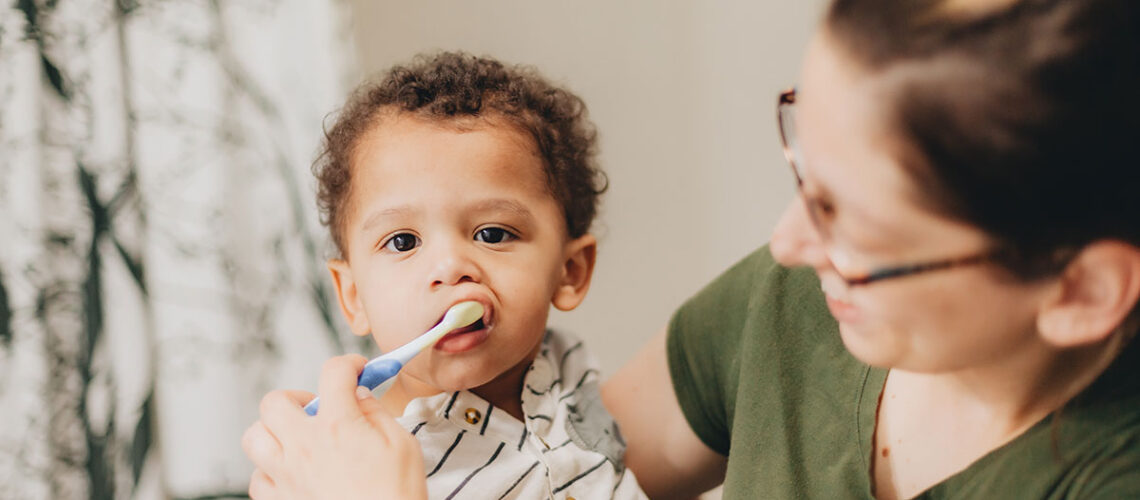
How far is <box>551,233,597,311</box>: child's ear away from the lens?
1006 millimetres

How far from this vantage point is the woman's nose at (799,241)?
69cm

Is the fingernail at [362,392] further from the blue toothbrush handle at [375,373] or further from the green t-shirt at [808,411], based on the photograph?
the green t-shirt at [808,411]

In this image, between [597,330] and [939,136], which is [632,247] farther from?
[939,136]

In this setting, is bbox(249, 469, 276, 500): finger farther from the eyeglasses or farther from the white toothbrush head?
the eyeglasses

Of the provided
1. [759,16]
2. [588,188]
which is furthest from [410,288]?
[759,16]

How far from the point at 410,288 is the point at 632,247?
4.00 feet

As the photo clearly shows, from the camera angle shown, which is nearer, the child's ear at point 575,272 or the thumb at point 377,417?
the thumb at point 377,417

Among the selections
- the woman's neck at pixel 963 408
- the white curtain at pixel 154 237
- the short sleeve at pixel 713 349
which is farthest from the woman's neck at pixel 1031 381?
the white curtain at pixel 154 237

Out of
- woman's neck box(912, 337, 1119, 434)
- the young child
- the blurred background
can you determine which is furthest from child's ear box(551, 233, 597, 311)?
the blurred background

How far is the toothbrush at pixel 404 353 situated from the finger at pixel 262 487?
67 mm

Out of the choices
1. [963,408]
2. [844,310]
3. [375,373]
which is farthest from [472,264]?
[963,408]

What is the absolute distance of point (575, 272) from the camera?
1.04m

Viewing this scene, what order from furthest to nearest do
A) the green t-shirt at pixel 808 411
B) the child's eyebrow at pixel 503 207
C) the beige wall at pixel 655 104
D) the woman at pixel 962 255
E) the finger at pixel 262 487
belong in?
the beige wall at pixel 655 104 → the child's eyebrow at pixel 503 207 → the finger at pixel 262 487 → the green t-shirt at pixel 808 411 → the woman at pixel 962 255

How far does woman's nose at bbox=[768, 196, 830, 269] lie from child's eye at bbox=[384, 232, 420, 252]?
37cm
